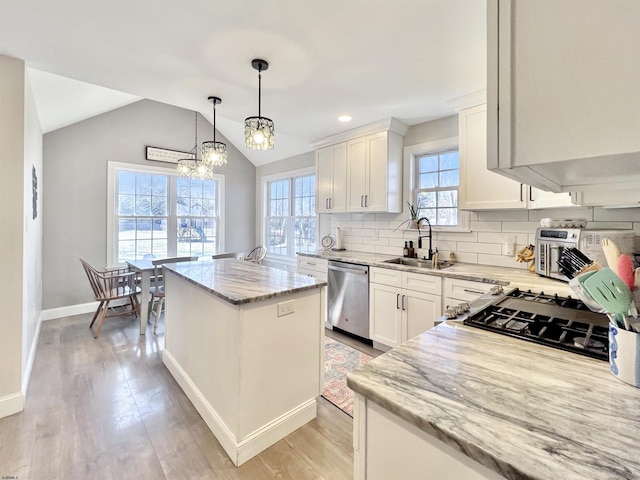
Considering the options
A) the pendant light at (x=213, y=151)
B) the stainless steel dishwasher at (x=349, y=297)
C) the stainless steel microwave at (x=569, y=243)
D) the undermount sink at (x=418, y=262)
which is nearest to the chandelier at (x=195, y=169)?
the pendant light at (x=213, y=151)

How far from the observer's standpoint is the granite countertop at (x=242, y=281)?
5.71 ft

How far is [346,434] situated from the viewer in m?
1.90

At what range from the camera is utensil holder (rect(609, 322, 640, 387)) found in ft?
2.29

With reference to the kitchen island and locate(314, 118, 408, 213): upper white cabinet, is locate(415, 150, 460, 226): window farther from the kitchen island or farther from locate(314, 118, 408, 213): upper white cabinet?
the kitchen island

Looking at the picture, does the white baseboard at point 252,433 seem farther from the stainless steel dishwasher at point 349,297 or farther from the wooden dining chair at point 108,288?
the wooden dining chair at point 108,288

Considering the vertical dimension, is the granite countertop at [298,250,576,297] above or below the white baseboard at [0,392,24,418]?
above

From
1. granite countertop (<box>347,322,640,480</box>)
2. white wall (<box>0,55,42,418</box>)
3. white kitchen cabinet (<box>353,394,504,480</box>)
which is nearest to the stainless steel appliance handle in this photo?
granite countertop (<box>347,322,640,480</box>)

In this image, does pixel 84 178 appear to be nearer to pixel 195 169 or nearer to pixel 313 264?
pixel 195 169

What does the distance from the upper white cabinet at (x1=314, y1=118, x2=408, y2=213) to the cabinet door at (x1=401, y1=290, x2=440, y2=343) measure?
3.47ft

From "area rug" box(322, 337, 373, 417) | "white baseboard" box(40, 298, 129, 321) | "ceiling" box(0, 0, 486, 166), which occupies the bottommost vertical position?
"area rug" box(322, 337, 373, 417)

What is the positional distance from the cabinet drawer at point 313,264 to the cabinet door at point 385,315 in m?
0.69

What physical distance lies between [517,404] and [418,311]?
6.85 feet

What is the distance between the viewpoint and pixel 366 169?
346 centimetres

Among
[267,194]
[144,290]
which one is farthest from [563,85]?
[267,194]
